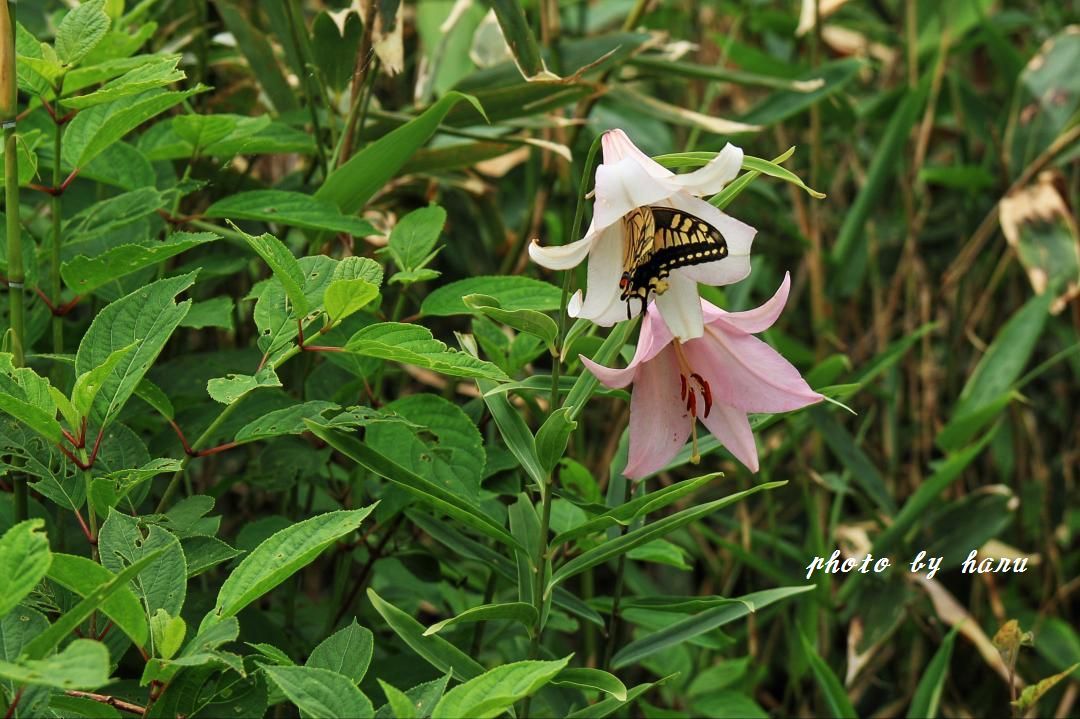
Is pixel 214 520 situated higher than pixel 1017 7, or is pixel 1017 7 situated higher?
pixel 1017 7

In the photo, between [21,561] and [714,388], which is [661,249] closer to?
[714,388]

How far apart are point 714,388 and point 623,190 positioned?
0.15 meters

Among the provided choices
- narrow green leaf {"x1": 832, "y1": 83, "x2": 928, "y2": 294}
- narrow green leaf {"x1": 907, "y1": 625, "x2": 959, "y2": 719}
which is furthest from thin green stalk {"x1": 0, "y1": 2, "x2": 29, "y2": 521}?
narrow green leaf {"x1": 832, "y1": 83, "x2": 928, "y2": 294}

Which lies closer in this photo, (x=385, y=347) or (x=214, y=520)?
(x=385, y=347)

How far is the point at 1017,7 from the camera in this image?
1896 millimetres

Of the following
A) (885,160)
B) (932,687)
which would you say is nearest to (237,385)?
(932,687)

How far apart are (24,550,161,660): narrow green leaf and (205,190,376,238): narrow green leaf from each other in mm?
304

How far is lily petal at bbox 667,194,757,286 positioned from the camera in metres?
0.60

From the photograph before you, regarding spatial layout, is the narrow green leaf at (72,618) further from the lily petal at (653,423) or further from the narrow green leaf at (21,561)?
the lily petal at (653,423)

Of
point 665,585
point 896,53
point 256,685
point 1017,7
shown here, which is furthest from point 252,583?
point 1017,7

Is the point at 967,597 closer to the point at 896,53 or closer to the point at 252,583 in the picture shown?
the point at 896,53

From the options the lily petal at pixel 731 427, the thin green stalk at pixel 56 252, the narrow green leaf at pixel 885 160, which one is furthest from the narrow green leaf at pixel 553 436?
the narrow green leaf at pixel 885 160

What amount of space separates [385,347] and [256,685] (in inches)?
7.8

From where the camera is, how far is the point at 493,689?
0.50m
